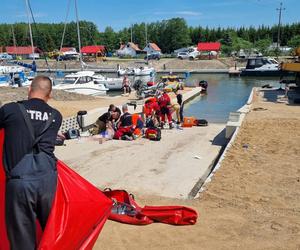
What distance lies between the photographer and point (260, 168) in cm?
842

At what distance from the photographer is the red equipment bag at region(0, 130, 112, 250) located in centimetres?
334

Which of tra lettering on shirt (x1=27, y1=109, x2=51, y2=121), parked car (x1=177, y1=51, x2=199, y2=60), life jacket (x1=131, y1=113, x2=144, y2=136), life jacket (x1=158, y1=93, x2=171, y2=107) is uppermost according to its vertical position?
tra lettering on shirt (x1=27, y1=109, x2=51, y2=121)

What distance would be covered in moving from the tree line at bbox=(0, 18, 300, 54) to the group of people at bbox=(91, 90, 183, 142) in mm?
62760

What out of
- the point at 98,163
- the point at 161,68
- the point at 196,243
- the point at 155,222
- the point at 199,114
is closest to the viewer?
the point at 196,243

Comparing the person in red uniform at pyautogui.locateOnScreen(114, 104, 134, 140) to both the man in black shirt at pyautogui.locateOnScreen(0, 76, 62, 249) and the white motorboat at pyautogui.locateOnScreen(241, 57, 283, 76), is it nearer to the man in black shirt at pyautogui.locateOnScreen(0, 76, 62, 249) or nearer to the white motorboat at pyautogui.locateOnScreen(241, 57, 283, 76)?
the man in black shirt at pyautogui.locateOnScreen(0, 76, 62, 249)

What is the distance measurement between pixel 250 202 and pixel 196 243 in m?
1.81

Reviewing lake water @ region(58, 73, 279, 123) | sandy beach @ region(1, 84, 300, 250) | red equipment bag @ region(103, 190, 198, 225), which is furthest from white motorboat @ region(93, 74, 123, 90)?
red equipment bag @ region(103, 190, 198, 225)

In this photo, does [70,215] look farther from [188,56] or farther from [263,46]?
[263,46]

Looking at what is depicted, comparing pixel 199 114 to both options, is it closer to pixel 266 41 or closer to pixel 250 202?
pixel 250 202

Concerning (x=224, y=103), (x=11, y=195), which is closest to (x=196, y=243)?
(x=11, y=195)

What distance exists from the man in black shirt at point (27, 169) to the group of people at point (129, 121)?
8671 mm

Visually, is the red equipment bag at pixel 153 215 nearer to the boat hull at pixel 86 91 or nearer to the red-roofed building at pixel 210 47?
the boat hull at pixel 86 91

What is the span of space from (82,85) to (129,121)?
1716 centimetres

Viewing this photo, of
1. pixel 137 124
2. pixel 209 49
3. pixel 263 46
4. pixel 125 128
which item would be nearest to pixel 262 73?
pixel 263 46
